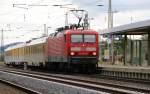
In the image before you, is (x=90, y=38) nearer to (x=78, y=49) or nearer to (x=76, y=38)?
(x=76, y=38)

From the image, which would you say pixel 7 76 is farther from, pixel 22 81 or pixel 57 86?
pixel 57 86

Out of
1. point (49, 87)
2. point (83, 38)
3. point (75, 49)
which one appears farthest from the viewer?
point (83, 38)

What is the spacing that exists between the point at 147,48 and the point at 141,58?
1094 mm

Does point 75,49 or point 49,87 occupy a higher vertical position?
point 75,49

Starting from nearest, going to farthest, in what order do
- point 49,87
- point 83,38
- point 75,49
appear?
1. point 49,87
2. point 75,49
3. point 83,38

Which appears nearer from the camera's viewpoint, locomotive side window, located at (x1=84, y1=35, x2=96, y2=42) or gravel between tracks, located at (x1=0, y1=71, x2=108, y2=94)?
gravel between tracks, located at (x1=0, y1=71, x2=108, y2=94)

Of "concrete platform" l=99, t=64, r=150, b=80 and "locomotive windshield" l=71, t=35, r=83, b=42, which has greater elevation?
"locomotive windshield" l=71, t=35, r=83, b=42

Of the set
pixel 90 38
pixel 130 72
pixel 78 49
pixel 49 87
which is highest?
pixel 90 38

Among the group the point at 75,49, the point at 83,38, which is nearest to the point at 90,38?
the point at 83,38

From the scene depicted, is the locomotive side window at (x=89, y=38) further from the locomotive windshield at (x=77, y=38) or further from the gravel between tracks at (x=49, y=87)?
the gravel between tracks at (x=49, y=87)

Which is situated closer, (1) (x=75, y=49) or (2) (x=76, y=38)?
(1) (x=75, y=49)

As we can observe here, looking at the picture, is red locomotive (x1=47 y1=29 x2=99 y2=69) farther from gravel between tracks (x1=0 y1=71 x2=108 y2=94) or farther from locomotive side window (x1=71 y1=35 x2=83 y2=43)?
gravel between tracks (x1=0 y1=71 x2=108 y2=94)

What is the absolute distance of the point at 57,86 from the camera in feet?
57.1

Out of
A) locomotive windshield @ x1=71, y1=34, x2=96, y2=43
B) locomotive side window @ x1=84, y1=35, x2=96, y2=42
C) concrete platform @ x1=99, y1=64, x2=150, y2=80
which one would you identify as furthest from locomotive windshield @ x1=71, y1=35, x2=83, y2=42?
concrete platform @ x1=99, y1=64, x2=150, y2=80
